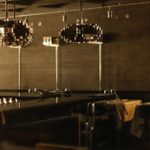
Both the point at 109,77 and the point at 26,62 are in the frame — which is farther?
the point at 26,62

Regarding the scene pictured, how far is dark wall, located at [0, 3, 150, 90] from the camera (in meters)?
8.95

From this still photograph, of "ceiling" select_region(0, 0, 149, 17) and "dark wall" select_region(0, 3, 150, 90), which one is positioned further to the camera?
"ceiling" select_region(0, 0, 149, 17)

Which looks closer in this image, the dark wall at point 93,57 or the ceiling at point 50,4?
the dark wall at point 93,57

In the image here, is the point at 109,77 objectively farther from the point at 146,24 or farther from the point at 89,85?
the point at 146,24

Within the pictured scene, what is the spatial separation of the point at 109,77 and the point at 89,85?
0.53 m

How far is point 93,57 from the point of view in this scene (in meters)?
9.61

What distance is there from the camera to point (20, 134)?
439 centimetres

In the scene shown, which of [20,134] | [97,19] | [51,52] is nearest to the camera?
[20,134]

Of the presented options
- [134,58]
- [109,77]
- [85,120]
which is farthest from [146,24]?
[85,120]

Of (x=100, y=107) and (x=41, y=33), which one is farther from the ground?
(x=41, y=33)

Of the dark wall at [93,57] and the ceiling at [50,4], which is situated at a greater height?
the ceiling at [50,4]

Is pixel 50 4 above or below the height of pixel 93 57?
above

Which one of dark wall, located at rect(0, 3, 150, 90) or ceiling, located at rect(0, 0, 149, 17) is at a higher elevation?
ceiling, located at rect(0, 0, 149, 17)

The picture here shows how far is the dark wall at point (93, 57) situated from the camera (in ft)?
29.3
